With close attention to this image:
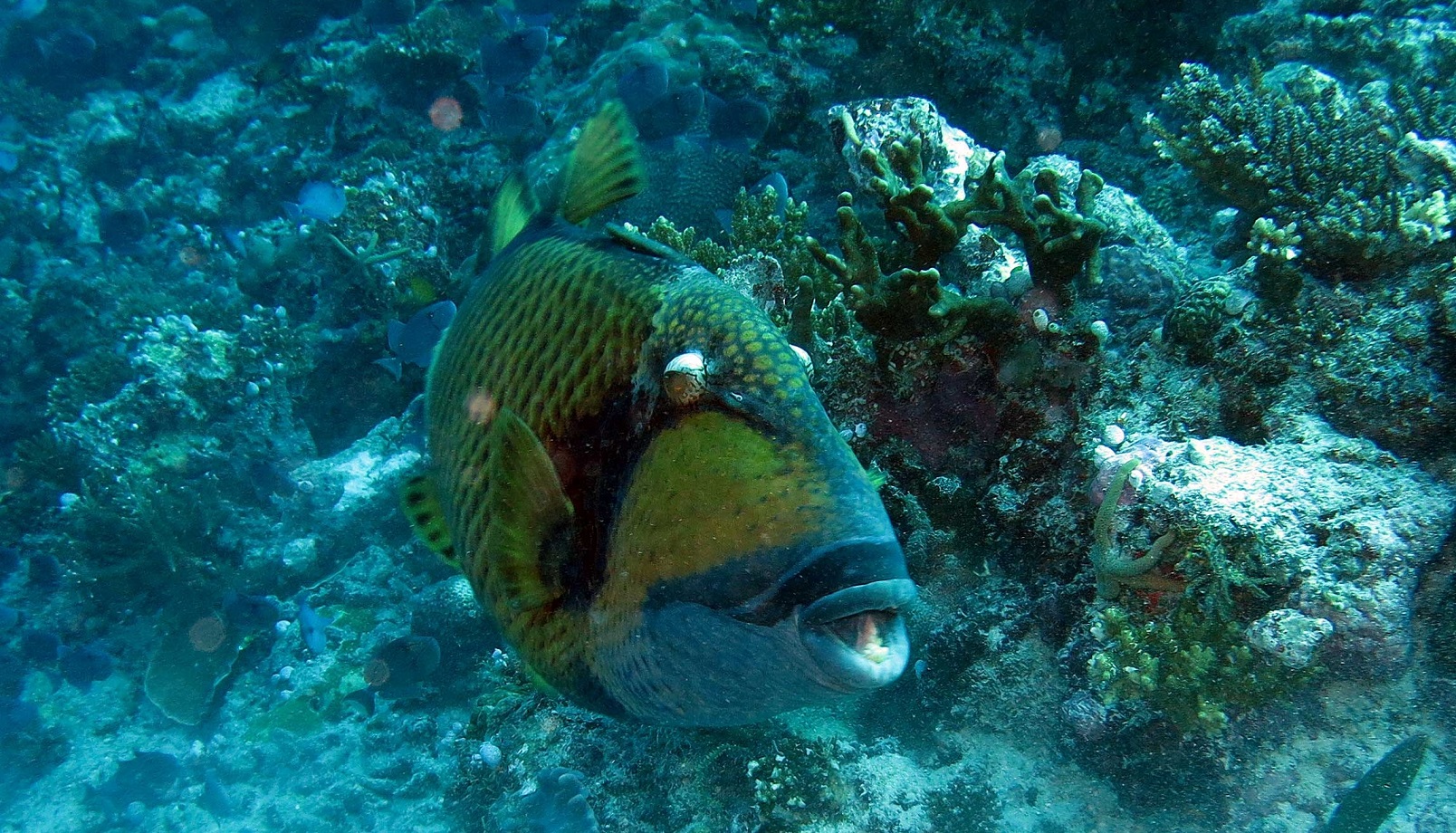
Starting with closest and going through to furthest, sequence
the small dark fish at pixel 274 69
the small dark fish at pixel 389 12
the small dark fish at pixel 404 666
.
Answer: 1. the small dark fish at pixel 404 666
2. the small dark fish at pixel 389 12
3. the small dark fish at pixel 274 69

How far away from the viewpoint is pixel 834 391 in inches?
113

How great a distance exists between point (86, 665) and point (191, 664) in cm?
150

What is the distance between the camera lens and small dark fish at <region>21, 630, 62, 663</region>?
7.47 meters

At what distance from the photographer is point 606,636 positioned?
4.58 feet

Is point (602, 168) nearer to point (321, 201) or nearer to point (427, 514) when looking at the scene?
point (427, 514)

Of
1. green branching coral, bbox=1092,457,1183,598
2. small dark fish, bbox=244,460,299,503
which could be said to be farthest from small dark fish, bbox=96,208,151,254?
green branching coral, bbox=1092,457,1183,598

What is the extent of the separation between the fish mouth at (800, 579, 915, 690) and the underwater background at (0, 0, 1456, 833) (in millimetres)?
1583

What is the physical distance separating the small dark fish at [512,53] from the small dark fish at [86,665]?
750 centimetres

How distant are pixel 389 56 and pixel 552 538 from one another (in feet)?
33.0

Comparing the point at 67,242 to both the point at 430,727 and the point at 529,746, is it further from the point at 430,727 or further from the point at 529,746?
the point at 529,746

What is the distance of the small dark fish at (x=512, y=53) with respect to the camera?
7773 mm

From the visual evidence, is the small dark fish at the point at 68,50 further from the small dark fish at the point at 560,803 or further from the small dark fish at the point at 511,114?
the small dark fish at the point at 560,803

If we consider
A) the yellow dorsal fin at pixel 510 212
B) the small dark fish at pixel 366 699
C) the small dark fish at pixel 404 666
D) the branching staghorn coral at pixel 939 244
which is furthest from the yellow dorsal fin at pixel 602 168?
the small dark fish at pixel 366 699

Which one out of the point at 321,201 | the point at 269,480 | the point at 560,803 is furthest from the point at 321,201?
the point at 560,803
